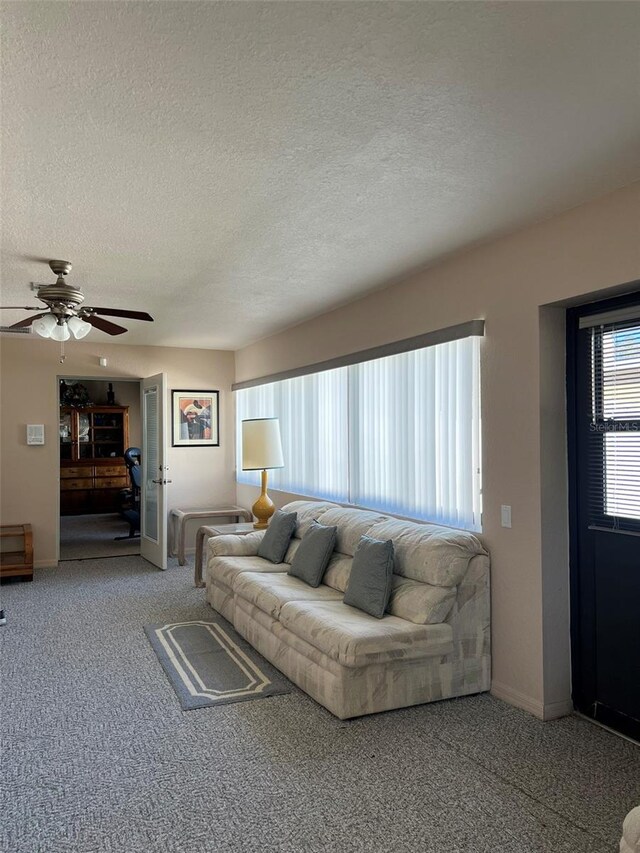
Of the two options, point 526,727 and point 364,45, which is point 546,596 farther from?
point 364,45

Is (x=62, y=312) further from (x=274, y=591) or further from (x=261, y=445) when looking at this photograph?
(x=261, y=445)

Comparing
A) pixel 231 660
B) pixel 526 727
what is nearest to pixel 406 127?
pixel 526 727

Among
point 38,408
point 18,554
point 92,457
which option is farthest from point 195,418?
point 92,457

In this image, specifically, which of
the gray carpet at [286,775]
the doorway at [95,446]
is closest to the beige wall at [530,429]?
the gray carpet at [286,775]

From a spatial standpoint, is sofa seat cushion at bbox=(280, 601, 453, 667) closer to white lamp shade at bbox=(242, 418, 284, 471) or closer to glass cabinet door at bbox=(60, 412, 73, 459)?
white lamp shade at bbox=(242, 418, 284, 471)

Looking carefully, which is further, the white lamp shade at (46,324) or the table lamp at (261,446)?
the table lamp at (261,446)

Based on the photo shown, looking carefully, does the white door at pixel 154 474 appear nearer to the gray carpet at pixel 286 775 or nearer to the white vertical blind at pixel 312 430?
the white vertical blind at pixel 312 430

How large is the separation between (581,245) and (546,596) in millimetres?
1730

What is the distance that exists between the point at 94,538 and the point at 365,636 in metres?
6.78

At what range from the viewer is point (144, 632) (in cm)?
461

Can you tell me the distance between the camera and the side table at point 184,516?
6.96 meters

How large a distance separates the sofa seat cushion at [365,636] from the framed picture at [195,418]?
14.5ft

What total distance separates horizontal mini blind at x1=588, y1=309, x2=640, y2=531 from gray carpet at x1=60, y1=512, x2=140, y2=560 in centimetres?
605

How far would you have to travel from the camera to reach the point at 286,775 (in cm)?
267
